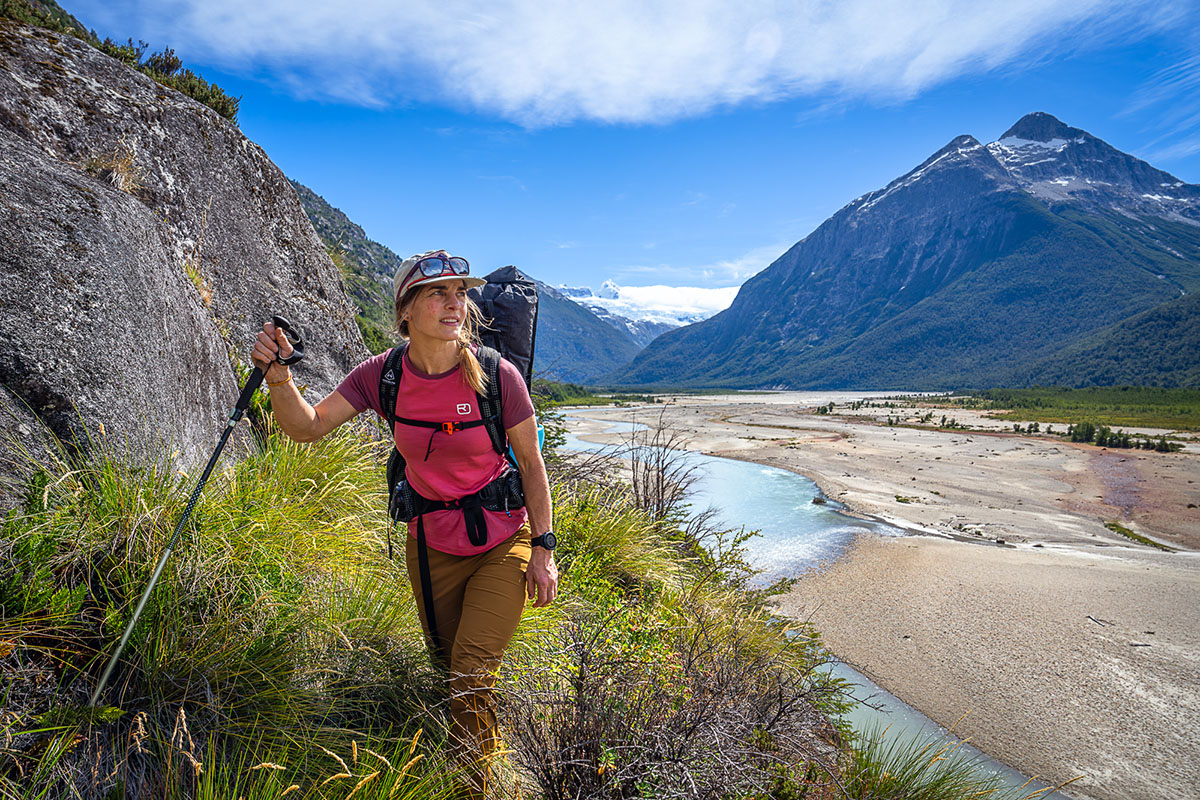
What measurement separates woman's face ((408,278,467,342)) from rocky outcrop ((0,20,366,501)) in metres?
1.62

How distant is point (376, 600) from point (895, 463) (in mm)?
24279

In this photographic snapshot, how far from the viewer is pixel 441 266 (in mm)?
2547

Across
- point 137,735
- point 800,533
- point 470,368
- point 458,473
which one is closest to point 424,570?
point 458,473

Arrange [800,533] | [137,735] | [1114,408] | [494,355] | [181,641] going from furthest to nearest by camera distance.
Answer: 1. [1114,408]
2. [800,533]
3. [494,355]
4. [181,641]
5. [137,735]

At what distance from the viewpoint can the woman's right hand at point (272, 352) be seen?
2.32m

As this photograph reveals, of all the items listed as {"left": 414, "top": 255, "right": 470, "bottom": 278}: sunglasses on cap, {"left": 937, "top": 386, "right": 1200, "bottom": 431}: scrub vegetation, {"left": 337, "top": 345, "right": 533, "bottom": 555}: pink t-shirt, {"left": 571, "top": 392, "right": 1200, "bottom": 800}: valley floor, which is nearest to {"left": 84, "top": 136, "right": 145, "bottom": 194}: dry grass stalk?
{"left": 414, "top": 255, "right": 470, "bottom": 278}: sunglasses on cap

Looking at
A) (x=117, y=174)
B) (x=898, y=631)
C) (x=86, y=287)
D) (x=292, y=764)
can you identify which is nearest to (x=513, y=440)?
(x=292, y=764)

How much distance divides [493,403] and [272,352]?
91cm

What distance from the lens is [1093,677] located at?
256 inches

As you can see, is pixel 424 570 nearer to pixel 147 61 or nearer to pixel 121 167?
pixel 121 167

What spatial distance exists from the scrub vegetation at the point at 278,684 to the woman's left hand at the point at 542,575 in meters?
0.29

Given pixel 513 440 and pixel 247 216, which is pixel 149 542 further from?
pixel 247 216

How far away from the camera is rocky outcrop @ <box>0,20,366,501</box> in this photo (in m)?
2.78

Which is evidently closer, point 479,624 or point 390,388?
point 479,624
